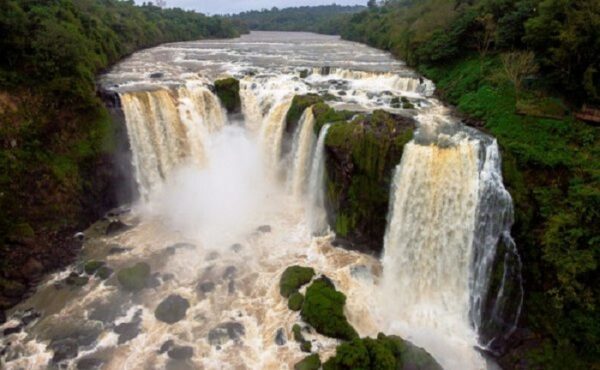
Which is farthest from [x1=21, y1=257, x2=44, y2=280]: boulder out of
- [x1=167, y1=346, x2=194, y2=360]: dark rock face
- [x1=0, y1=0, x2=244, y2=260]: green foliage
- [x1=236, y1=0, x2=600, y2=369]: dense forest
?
[x1=236, y1=0, x2=600, y2=369]: dense forest

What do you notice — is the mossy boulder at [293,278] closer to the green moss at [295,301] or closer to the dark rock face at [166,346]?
the green moss at [295,301]

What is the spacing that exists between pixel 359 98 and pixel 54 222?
1853cm

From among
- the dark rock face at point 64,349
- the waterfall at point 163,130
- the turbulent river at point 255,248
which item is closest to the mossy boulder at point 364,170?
the turbulent river at point 255,248

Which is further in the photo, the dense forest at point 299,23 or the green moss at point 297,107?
the dense forest at point 299,23

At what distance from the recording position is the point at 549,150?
1669 cm

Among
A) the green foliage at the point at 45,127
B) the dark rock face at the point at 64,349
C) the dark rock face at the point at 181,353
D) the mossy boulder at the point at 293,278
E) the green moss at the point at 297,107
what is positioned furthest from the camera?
the green moss at the point at 297,107

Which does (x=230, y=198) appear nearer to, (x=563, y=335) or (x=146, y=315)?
(x=146, y=315)

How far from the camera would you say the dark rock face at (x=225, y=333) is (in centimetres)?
1459

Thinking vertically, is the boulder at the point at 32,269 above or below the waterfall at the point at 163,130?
below

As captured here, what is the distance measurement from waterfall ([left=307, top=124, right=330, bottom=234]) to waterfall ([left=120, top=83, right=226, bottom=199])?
809 cm

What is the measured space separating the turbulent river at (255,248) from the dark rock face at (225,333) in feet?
0.22

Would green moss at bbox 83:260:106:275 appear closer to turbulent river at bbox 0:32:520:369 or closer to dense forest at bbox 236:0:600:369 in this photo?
turbulent river at bbox 0:32:520:369

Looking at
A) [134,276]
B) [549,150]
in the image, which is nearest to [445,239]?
[549,150]

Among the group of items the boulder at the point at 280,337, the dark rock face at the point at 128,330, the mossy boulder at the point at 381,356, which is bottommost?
the dark rock face at the point at 128,330
